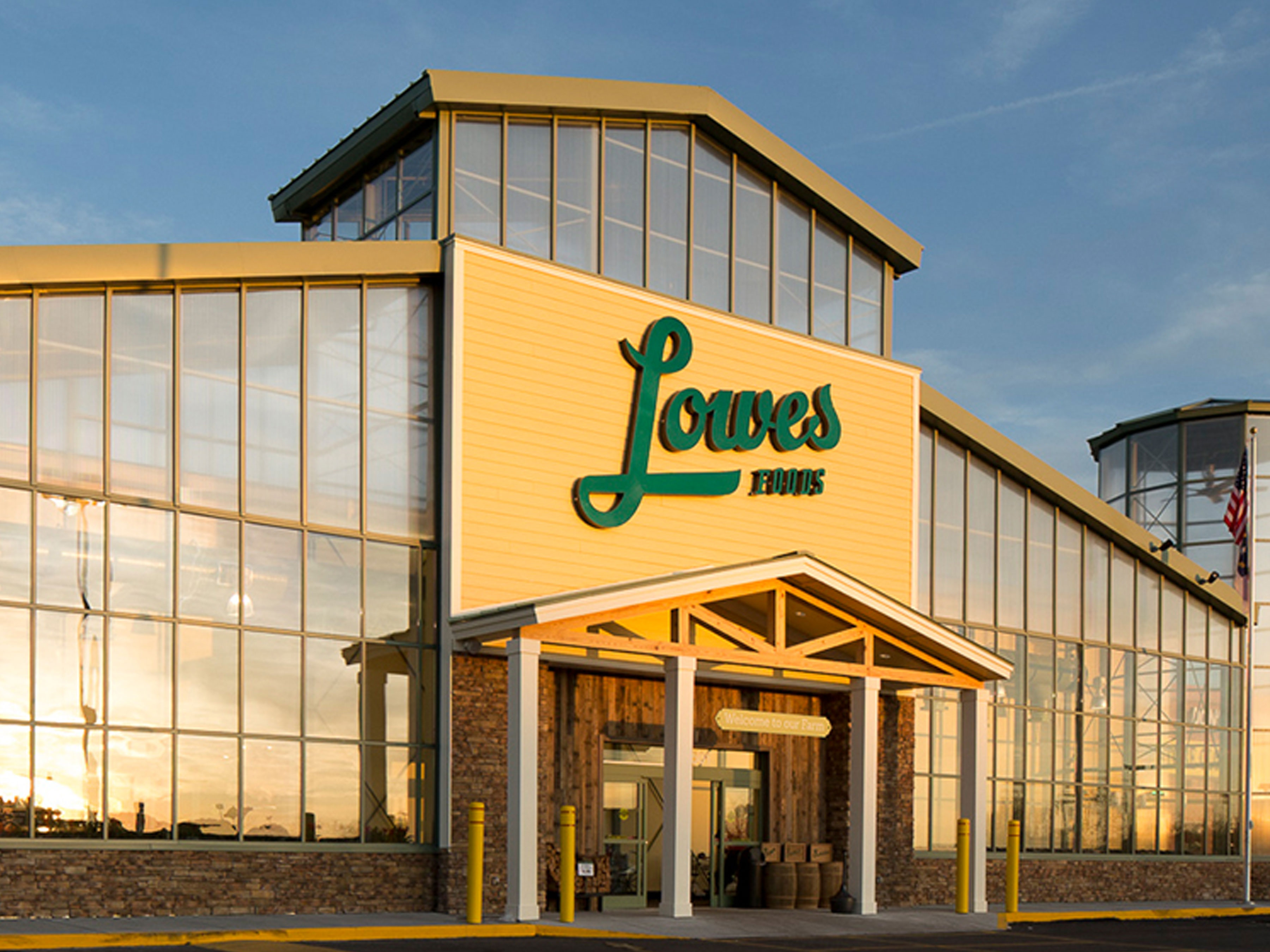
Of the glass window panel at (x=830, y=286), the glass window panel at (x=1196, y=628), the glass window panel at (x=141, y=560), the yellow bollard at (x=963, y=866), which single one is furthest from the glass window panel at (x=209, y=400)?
the glass window panel at (x=1196, y=628)

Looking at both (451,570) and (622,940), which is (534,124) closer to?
(451,570)

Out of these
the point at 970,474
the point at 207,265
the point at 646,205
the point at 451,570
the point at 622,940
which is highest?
the point at 646,205

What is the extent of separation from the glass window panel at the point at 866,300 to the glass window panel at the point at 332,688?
427 inches

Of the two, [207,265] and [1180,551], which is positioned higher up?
[207,265]

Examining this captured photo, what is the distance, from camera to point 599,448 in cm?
2244

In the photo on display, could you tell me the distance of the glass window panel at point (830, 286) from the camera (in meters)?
26.1

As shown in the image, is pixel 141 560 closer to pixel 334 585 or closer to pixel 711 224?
pixel 334 585

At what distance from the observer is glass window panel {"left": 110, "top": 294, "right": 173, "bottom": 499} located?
61.2ft

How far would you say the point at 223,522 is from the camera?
1941 centimetres

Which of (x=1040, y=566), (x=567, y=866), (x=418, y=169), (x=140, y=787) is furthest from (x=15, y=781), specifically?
(x=1040, y=566)

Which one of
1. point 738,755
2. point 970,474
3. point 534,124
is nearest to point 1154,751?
point 970,474

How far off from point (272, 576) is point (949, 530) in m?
13.0

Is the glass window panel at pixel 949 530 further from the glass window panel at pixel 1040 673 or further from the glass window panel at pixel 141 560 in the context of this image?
the glass window panel at pixel 141 560

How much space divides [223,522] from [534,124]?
7.90 meters
